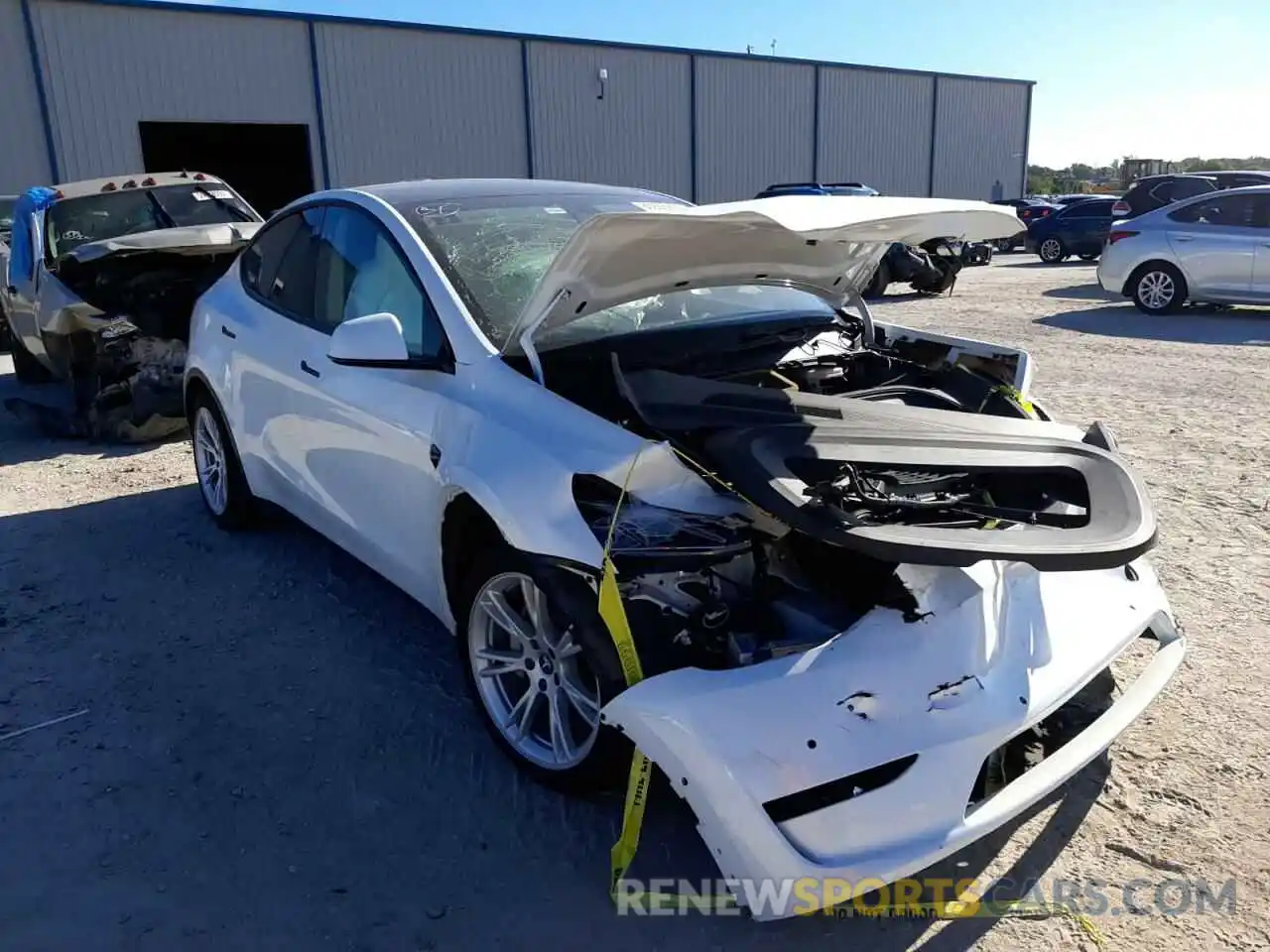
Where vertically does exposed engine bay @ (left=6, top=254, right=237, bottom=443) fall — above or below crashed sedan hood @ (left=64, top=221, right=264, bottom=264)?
below

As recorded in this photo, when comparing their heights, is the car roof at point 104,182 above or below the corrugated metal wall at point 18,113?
below

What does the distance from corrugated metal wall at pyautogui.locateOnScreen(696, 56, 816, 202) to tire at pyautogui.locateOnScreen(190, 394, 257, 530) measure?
24915 millimetres

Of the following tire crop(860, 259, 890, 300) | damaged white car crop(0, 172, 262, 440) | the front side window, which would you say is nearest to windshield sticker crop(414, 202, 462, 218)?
the front side window

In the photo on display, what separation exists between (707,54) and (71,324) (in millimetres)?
24308

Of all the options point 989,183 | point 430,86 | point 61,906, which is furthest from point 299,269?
point 989,183

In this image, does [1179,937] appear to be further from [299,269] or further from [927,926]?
[299,269]

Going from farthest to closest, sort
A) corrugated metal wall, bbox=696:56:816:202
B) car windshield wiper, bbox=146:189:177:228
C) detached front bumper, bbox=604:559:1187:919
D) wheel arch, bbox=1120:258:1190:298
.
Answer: corrugated metal wall, bbox=696:56:816:202 < wheel arch, bbox=1120:258:1190:298 < car windshield wiper, bbox=146:189:177:228 < detached front bumper, bbox=604:559:1187:919

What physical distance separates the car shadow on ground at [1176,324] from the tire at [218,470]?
9683 millimetres

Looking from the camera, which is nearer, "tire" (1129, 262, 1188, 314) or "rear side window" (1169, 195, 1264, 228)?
"rear side window" (1169, 195, 1264, 228)

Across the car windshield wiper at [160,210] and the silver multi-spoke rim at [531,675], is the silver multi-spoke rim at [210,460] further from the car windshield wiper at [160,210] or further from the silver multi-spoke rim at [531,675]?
the car windshield wiper at [160,210]

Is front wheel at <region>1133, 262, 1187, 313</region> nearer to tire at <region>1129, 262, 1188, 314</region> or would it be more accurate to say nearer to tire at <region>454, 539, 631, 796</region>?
tire at <region>1129, 262, 1188, 314</region>

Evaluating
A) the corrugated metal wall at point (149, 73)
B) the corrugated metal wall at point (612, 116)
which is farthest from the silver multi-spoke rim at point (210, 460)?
the corrugated metal wall at point (612, 116)

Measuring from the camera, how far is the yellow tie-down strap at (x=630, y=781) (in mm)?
2477

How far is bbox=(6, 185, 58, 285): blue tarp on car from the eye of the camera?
8172mm
